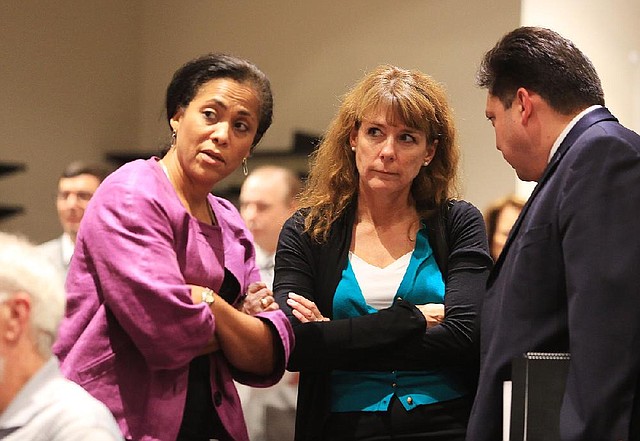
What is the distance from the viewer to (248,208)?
15.3ft

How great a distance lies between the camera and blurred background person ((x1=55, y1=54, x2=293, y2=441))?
6.77ft

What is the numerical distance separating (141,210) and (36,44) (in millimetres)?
3911

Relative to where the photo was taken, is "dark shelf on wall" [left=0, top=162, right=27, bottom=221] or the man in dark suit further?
"dark shelf on wall" [left=0, top=162, right=27, bottom=221]

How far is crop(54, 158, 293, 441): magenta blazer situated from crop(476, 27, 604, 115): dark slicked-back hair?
72 cm

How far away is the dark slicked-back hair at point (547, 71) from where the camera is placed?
83.5 inches

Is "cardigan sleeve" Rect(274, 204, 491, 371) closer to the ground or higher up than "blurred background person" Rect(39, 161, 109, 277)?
higher up

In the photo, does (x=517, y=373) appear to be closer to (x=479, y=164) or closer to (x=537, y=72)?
(x=537, y=72)

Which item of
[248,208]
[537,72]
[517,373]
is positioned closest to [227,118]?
[537,72]

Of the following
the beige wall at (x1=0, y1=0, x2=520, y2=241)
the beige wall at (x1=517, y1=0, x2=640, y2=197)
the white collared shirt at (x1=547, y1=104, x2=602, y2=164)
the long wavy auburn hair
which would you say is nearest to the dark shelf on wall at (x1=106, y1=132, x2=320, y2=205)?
the beige wall at (x1=0, y1=0, x2=520, y2=241)

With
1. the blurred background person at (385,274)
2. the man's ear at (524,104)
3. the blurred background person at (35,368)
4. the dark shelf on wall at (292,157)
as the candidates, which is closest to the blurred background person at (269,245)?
the dark shelf on wall at (292,157)

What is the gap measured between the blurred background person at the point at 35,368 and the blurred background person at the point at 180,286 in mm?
269

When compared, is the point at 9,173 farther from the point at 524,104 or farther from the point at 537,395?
the point at 537,395

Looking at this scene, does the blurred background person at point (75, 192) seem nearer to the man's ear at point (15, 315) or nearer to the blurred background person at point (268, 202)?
the blurred background person at point (268, 202)

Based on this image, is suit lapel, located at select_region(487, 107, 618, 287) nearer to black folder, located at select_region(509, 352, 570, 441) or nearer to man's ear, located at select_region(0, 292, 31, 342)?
black folder, located at select_region(509, 352, 570, 441)
